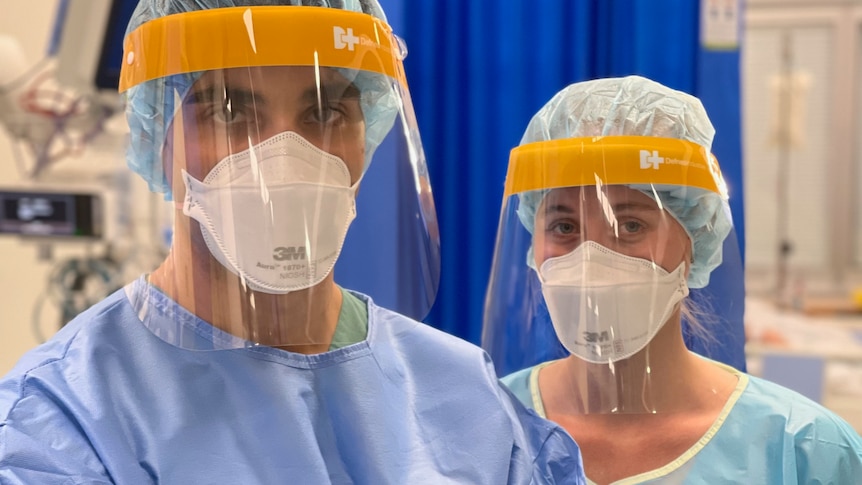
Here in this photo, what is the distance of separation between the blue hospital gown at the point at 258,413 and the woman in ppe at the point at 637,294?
0.13m

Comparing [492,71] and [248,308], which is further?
[492,71]

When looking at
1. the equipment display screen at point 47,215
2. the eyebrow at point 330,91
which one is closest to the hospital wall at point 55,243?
the equipment display screen at point 47,215

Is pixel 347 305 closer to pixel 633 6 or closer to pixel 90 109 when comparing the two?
pixel 633 6

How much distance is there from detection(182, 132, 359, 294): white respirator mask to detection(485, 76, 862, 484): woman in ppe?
381 mm

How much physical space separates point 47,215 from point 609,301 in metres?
1.80

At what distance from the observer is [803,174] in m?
4.26

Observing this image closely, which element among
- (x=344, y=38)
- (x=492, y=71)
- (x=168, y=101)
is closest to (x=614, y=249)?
(x=344, y=38)

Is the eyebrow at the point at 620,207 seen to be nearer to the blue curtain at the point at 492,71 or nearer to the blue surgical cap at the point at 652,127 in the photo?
the blue surgical cap at the point at 652,127

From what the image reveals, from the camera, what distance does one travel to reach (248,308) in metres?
1.06

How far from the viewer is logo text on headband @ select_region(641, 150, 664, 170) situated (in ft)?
3.97

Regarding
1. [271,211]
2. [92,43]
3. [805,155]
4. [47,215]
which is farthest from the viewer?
[805,155]

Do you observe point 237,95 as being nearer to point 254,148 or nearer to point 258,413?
point 254,148

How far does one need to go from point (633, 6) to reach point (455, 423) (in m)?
1.22

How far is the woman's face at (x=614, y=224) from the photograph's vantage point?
121 cm
